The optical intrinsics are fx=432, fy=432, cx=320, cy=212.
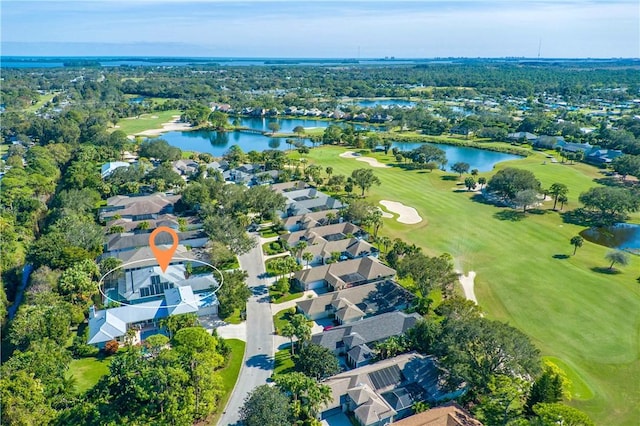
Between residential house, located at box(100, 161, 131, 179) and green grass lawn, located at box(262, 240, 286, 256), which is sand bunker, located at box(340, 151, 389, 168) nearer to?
green grass lawn, located at box(262, 240, 286, 256)

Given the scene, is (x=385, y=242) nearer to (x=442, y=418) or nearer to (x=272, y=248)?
(x=272, y=248)

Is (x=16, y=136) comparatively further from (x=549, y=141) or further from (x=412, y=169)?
(x=549, y=141)

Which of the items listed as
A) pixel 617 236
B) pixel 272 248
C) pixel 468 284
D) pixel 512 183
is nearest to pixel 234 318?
pixel 272 248

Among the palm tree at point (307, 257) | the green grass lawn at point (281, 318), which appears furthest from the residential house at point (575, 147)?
the green grass lawn at point (281, 318)

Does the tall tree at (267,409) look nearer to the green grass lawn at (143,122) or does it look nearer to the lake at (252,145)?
the lake at (252,145)

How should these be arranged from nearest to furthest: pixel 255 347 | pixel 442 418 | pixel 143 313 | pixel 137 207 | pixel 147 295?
pixel 442 418
pixel 255 347
pixel 143 313
pixel 147 295
pixel 137 207
